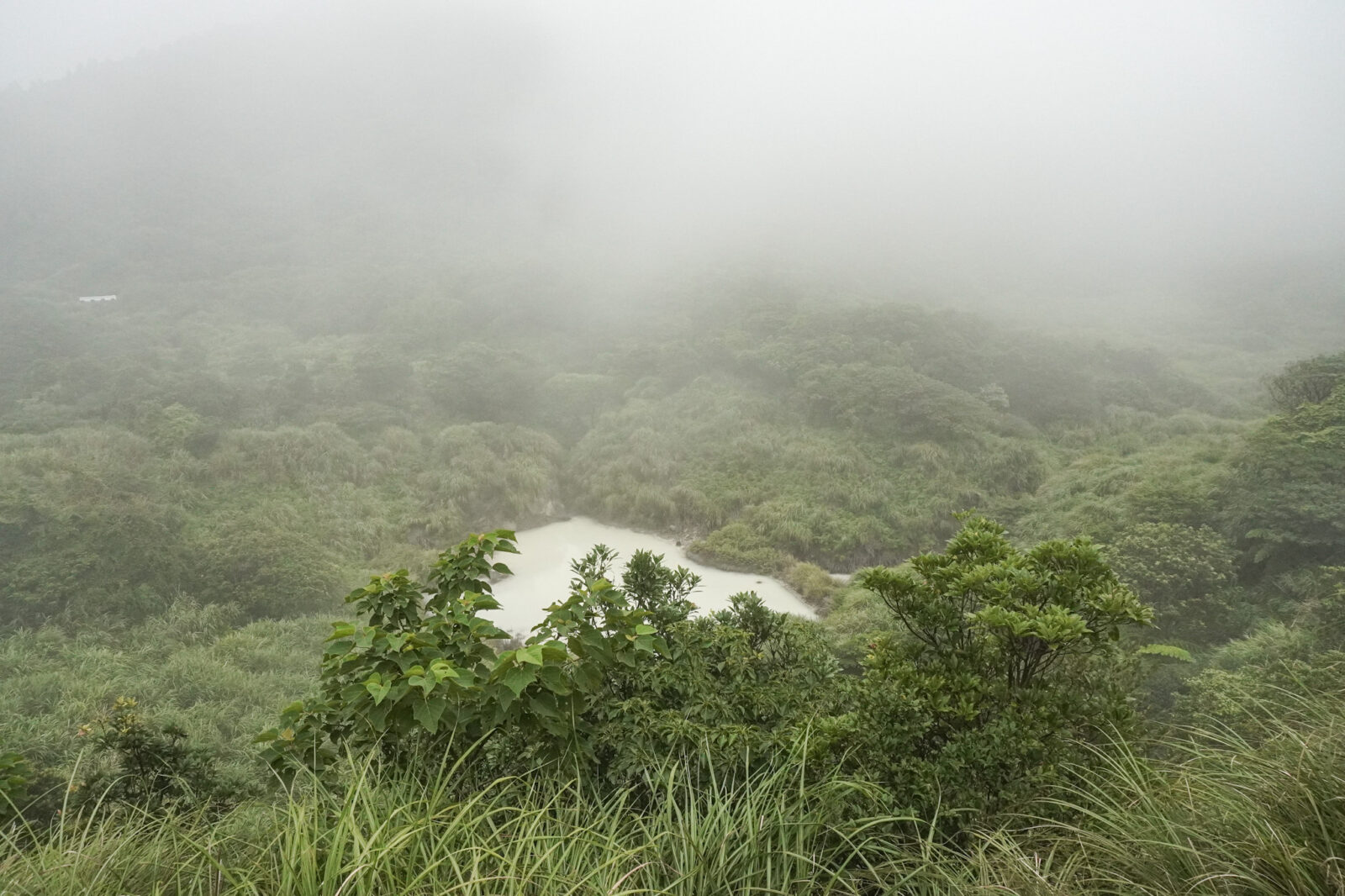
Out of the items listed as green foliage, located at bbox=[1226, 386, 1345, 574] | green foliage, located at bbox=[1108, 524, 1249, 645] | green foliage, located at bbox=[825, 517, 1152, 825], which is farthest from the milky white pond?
green foliage, located at bbox=[1226, 386, 1345, 574]

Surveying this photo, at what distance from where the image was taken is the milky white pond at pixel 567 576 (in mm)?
8312

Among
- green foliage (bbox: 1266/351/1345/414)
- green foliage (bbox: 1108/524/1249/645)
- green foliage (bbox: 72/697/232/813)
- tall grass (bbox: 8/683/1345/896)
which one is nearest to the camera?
tall grass (bbox: 8/683/1345/896)

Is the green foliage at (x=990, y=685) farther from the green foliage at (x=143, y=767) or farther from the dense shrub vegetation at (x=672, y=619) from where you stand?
the green foliage at (x=143, y=767)

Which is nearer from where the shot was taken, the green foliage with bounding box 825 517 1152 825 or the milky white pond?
the green foliage with bounding box 825 517 1152 825

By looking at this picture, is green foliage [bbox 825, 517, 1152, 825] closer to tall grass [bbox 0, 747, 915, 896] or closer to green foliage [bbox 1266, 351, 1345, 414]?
tall grass [bbox 0, 747, 915, 896]

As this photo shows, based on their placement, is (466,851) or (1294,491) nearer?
(466,851)

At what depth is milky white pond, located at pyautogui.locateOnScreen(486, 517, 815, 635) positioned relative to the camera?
27.3 ft

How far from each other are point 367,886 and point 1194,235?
48308 mm

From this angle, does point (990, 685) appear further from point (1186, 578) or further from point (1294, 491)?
point (1294, 491)

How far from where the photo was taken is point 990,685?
2.17m

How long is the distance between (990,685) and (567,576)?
782 centimetres

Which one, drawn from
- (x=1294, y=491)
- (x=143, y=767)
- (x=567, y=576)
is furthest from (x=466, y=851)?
(x=1294, y=491)

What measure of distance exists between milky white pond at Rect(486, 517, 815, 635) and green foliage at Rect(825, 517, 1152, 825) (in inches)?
189

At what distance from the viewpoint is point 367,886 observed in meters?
1.24
